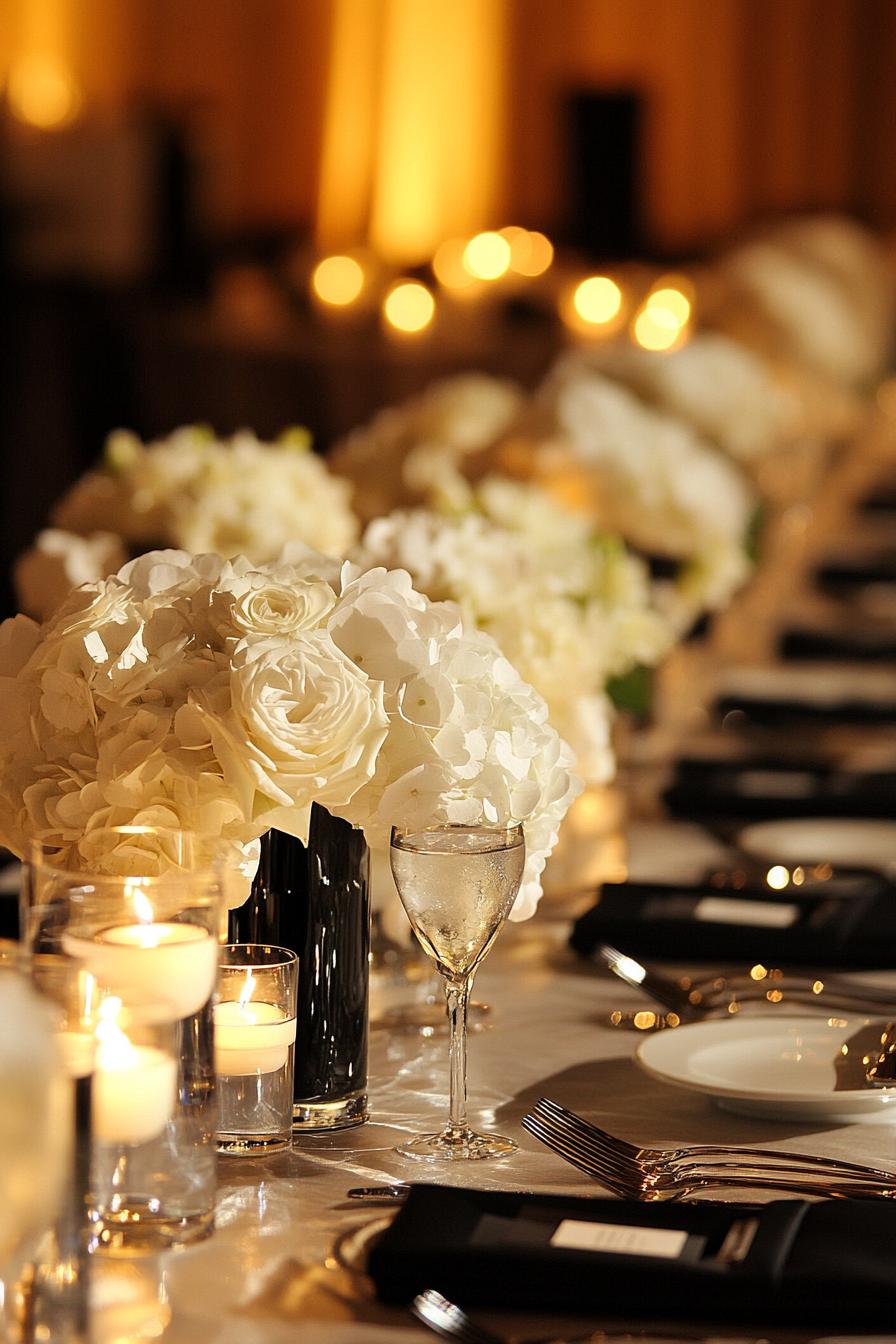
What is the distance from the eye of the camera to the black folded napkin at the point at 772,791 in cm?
231

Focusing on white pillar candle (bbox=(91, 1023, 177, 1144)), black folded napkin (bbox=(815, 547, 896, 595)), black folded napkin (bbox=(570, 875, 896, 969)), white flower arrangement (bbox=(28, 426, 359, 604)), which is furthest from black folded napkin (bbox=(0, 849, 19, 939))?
black folded napkin (bbox=(815, 547, 896, 595))

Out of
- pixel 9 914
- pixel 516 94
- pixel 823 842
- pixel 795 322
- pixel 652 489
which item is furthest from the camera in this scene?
pixel 516 94

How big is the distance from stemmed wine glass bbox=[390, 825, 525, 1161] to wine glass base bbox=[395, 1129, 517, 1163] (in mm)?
105

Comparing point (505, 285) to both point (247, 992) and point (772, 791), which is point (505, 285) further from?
point (247, 992)

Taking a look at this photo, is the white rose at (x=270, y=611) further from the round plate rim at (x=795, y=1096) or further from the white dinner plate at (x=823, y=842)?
the white dinner plate at (x=823, y=842)

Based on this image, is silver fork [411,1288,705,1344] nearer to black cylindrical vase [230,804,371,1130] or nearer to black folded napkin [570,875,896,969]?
black cylindrical vase [230,804,371,1130]

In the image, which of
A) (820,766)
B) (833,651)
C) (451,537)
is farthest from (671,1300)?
(833,651)

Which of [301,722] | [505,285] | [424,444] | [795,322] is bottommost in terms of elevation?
[301,722]

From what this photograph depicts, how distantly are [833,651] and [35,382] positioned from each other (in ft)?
13.4

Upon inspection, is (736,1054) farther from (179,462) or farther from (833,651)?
(833,651)

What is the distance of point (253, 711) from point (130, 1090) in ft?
0.77

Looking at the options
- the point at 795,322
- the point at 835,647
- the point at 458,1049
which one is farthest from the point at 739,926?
the point at 795,322

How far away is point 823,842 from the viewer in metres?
2.19

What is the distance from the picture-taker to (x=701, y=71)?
1407 cm
